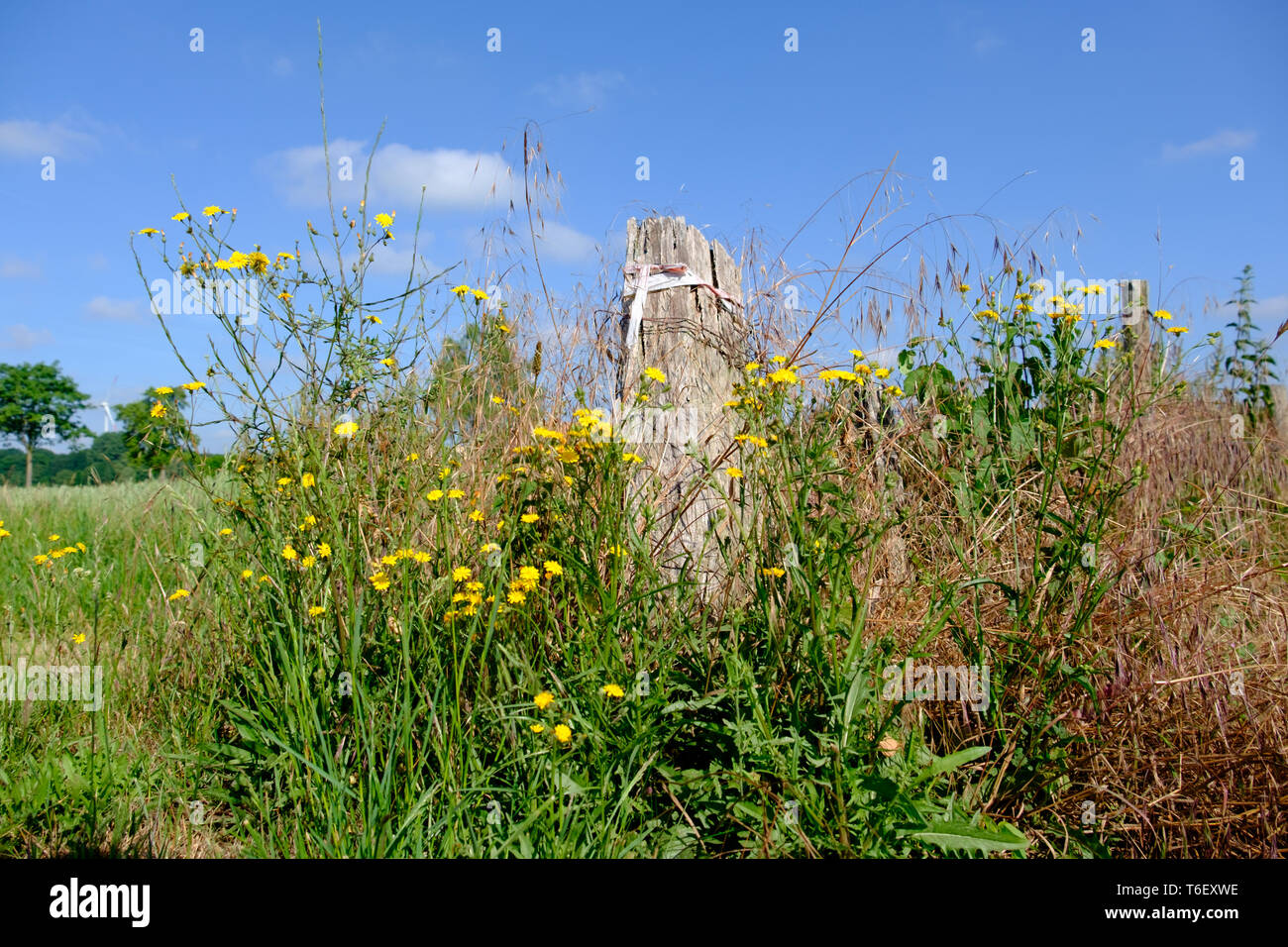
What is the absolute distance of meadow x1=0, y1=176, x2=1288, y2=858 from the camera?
185cm

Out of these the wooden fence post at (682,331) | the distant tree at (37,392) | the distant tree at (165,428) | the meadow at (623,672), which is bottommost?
the meadow at (623,672)

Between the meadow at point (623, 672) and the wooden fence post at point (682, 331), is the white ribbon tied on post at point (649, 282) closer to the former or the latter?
the wooden fence post at point (682, 331)

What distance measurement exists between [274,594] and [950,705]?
1.98 meters

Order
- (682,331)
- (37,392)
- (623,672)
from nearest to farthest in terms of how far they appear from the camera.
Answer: (623,672), (682,331), (37,392)

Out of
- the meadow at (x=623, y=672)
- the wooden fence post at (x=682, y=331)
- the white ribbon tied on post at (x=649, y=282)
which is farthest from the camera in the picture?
the white ribbon tied on post at (x=649, y=282)

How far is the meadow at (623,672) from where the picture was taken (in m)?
1.85

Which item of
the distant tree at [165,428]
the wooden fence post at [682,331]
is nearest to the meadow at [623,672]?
the distant tree at [165,428]

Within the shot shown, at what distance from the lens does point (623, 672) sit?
76.5 inches

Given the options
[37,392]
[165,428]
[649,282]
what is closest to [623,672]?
[165,428]

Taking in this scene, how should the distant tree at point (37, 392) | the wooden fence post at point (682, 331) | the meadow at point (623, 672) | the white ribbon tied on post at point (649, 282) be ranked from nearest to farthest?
the meadow at point (623, 672) → the wooden fence post at point (682, 331) → the white ribbon tied on post at point (649, 282) → the distant tree at point (37, 392)

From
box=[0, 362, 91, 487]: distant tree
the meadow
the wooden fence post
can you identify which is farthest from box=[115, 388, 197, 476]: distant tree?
box=[0, 362, 91, 487]: distant tree

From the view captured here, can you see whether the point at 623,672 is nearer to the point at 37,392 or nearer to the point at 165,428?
the point at 165,428
